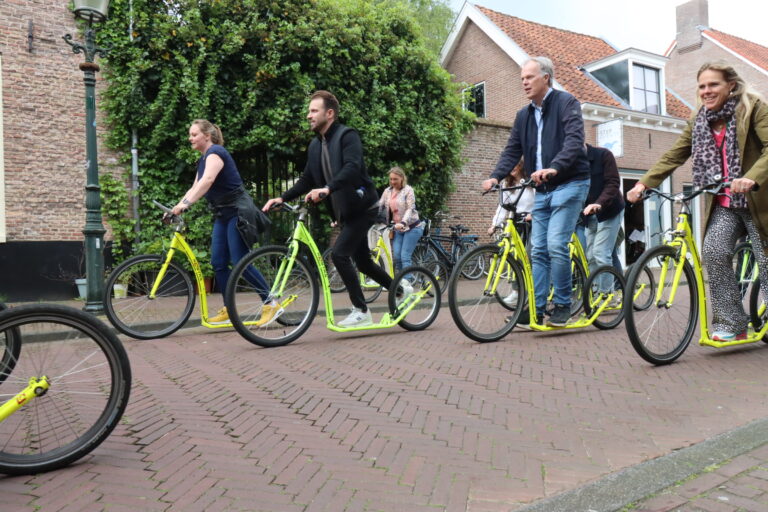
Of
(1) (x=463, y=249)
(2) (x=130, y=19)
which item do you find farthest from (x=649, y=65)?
(2) (x=130, y=19)

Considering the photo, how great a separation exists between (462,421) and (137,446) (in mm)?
1427

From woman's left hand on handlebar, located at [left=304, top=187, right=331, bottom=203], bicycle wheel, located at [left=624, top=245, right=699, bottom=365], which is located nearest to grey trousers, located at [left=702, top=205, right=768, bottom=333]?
bicycle wheel, located at [left=624, top=245, right=699, bottom=365]

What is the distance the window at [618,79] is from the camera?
1822 cm

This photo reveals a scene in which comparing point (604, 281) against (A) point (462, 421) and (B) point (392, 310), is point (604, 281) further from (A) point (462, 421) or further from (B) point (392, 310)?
(A) point (462, 421)

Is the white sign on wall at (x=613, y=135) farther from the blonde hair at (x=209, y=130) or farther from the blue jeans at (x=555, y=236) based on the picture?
the blonde hair at (x=209, y=130)

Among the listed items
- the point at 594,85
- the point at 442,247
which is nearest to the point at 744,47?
the point at 594,85

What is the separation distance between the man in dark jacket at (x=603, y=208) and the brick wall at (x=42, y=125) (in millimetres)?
7742

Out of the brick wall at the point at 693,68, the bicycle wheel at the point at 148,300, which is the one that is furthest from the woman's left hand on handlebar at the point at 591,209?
the brick wall at the point at 693,68

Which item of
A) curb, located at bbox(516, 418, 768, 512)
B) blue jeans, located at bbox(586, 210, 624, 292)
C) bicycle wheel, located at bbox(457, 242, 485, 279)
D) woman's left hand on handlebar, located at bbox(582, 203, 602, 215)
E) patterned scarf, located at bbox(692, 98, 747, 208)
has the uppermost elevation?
patterned scarf, located at bbox(692, 98, 747, 208)

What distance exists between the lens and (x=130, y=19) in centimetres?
954

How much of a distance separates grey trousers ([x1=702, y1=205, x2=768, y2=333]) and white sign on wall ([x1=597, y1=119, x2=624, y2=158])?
43.1 feet

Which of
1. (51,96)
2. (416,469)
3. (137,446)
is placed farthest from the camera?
(51,96)

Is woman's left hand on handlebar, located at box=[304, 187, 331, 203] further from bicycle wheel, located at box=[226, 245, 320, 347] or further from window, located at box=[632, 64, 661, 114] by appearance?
window, located at box=[632, 64, 661, 114]

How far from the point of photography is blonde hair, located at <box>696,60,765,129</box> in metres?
3.83
